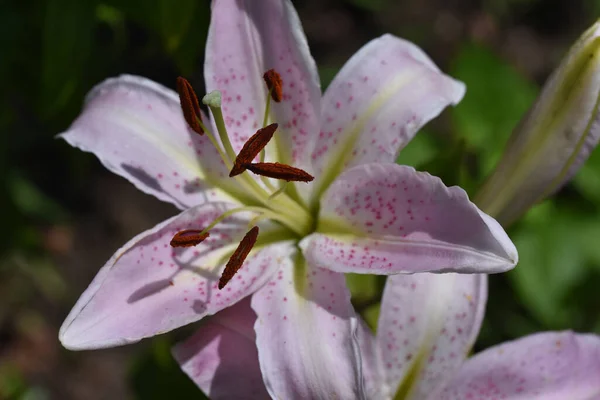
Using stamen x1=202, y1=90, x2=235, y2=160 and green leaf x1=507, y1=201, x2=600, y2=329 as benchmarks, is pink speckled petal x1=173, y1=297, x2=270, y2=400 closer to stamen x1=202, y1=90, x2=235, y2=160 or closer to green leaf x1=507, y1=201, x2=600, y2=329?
stamen x1=202, y1=90, x2=235, y2=160

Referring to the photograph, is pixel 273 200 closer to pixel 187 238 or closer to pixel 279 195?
pixel 279 195

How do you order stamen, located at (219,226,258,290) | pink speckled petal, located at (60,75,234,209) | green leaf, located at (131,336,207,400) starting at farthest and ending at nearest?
green leaf, located at (131,336,207,400)
pink speckled petal, located at (60,75,234,209)
stamen, located at (219,226,258,290)

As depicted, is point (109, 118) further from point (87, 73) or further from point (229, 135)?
point (87, 73)

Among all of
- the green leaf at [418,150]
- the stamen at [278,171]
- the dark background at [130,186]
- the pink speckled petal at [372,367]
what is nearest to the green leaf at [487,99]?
the dark background at [130,186]

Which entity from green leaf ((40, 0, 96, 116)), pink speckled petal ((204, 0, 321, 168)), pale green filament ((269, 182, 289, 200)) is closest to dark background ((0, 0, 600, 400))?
green leaf ((40, 0, 96, 116))

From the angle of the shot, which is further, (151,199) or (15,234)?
(151,199)

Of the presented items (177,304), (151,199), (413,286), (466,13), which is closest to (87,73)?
(177,304)
